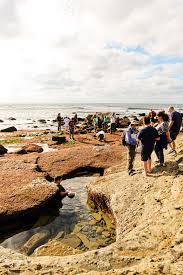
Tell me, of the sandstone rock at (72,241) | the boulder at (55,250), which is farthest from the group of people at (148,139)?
the boulder at (55,250)

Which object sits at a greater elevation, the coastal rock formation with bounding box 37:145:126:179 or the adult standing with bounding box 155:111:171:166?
the adult standing with bounding box 155:111:171:166

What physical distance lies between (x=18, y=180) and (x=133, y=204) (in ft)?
15.7

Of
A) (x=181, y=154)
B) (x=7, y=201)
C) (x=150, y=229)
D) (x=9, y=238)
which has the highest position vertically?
(x=181, y=154)

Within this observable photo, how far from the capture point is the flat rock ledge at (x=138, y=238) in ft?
13.7

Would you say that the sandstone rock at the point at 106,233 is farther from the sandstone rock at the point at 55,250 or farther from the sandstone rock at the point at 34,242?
the sandstone rock at the point at 34,242

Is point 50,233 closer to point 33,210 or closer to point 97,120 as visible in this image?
point 33,210

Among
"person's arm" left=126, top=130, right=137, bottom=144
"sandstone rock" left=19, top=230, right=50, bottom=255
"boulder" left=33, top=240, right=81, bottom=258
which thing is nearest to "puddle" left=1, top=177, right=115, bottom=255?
"sandstone rock" left=19, top=230, right=50, bottom=255

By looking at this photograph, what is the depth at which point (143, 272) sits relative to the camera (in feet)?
12.3

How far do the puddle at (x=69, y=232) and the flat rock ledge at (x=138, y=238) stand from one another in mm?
629

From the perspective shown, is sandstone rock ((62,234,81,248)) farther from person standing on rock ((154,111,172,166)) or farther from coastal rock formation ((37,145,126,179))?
coastal rock formation ((37,145,126,179))

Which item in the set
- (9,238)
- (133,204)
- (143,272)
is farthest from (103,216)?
(143,272)

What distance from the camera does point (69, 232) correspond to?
7.63 meters

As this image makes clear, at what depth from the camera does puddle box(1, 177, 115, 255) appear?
22.9ft

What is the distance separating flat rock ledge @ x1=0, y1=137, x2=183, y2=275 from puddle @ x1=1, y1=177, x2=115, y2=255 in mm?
629
